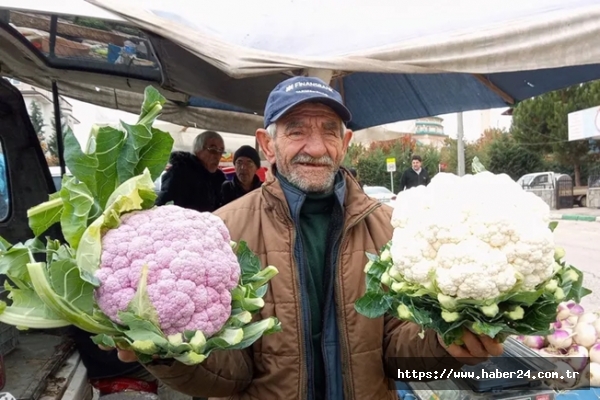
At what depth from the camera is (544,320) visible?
1.20 metres

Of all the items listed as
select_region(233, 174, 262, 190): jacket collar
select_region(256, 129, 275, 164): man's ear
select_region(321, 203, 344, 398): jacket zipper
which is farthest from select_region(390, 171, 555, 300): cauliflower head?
select_region(233, 174, 262, 190): jacket collar

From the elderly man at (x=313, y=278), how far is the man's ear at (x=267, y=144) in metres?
0.04

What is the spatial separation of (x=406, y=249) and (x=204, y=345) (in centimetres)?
57

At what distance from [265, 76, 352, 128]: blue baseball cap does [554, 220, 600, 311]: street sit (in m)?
3.41

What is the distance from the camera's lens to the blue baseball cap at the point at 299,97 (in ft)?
5.11

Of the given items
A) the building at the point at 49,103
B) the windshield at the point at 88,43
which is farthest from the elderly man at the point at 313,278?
the windshield at the point at 88,43

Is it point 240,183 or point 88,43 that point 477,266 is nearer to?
point 88,43

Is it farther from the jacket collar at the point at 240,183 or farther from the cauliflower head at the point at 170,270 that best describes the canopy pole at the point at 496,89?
the cauliflower head at the point at 170,270

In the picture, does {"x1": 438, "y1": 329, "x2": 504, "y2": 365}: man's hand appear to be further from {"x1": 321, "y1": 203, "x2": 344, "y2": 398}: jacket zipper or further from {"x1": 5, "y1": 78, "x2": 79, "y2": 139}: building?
{"x1": 5, "y1": 78, "x2": 79, "y2": 139}: building

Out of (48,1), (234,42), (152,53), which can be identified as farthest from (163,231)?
(152,53)

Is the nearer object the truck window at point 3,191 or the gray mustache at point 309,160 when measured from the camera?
the gray mustache at point 309,160

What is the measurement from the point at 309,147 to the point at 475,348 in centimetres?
80

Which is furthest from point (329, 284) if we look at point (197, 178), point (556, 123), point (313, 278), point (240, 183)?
point (556, 123)

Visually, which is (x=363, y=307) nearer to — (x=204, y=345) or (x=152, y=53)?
(x=204, y=345)
